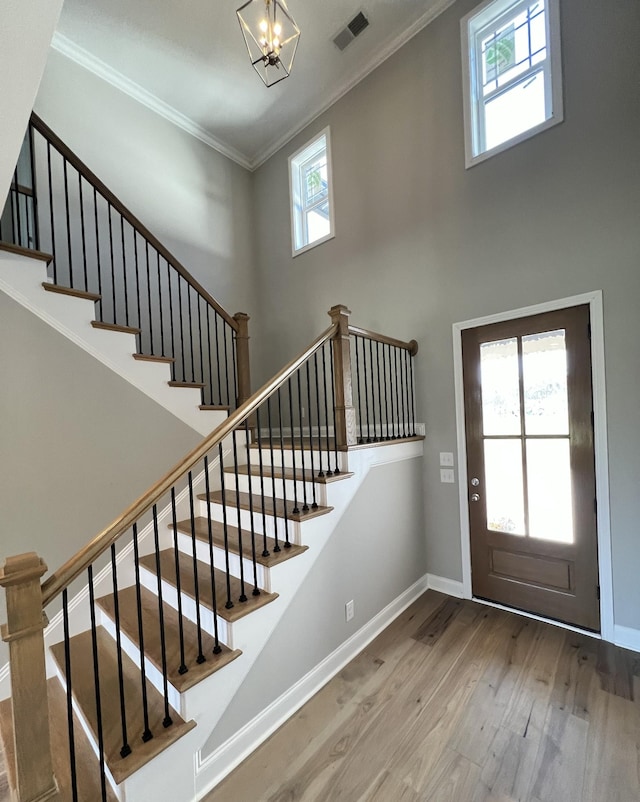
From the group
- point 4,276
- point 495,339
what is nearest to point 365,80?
point 495,339

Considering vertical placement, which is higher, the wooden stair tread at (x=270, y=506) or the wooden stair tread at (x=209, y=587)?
the wooden stair tread at (x=270, y=506)

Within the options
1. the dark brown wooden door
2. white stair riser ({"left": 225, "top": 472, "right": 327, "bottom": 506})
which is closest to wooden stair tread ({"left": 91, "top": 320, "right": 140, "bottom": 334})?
white stair riser ({"left": 225, "top": 472, "right": 327, "bottom": 506})

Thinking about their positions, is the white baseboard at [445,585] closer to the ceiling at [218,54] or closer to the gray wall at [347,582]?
the gray wall at [347,582]

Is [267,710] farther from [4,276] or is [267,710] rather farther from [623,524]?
[4,276]

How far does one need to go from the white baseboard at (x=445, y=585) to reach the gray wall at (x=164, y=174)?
3774mm

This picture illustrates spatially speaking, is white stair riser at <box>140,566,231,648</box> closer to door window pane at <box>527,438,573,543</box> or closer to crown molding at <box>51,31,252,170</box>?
door window pane at <box>527,438,573,543</box>

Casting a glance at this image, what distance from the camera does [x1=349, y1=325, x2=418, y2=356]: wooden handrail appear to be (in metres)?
2.58

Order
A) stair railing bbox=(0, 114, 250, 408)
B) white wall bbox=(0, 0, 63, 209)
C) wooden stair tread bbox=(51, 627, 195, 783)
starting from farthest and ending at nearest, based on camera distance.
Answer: stair railing bbox=(0, 114, 250, 408), wooden stair tread bbox=(51, 627, 195, 783), white wall bbox=(0, 0, 63, 209)

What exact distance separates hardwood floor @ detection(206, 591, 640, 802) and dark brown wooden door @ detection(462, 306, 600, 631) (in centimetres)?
35

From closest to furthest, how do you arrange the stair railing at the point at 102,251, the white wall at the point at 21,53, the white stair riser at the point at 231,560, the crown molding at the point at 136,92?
1. the white wall at the point at 21,53
2. the white stair riser at the point at 231,560
3. the stair railing at the point at 102,251
4. the crown molding at the point at 136,92

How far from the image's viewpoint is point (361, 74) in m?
3.57

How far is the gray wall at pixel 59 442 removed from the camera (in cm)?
214

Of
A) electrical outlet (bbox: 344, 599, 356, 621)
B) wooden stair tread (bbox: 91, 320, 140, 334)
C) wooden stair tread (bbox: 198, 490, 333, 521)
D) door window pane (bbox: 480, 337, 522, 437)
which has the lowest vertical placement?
electrical outlet (bbox: 344, 599, 356, 621)

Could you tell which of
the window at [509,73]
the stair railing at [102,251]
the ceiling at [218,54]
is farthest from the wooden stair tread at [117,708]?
the ceiling at [218,54]
